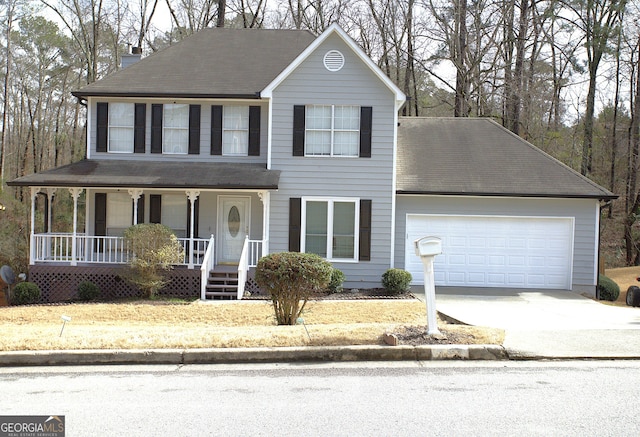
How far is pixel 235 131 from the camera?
1862 cm

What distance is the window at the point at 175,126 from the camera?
61.4ft

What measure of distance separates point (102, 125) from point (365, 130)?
8015 mm

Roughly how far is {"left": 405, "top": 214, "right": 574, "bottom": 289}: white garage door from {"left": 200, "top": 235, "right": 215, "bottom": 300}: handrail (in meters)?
5.73

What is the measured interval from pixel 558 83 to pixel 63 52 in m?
28.1

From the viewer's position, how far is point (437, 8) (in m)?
30.6

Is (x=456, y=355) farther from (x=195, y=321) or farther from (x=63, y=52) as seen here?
(x=63, y=52)

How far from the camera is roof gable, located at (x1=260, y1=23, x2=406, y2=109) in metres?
17.2

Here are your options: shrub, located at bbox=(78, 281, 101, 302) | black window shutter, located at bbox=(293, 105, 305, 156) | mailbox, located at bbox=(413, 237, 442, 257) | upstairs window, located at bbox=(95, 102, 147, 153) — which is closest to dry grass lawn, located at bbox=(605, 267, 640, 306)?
black window shutter, located at bbox=(293, 105, 305, 156)

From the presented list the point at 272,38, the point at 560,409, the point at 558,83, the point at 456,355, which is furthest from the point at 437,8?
the point at 560,409

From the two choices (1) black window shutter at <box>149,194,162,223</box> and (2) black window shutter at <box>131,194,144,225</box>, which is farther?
(2) black window shutter at <box>131,194,144,225</box>

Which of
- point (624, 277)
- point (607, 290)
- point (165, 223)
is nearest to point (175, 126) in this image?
point (165, 223)

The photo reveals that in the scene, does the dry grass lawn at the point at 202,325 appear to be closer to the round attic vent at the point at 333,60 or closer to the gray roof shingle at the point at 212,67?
the gray roof shingle at the point at 212,67

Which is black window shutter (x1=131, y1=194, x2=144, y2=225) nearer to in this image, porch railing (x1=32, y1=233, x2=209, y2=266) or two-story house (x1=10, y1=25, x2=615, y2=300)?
two-story house (x1=10, y1=25, x2=615, y2=300)

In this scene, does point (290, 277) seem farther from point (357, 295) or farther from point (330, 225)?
point (330, 225)
